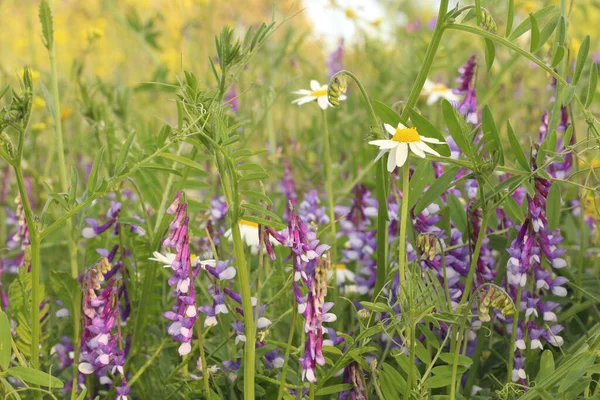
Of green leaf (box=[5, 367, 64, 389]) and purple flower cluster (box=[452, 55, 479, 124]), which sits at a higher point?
purple flower cluster (box=[452, 55, 479, 124])

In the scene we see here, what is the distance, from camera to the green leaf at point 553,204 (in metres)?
1.14

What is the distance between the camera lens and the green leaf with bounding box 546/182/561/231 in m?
1.14

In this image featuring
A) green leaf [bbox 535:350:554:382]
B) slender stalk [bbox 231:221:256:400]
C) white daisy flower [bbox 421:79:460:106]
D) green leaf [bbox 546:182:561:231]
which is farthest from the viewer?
white daisy flower [bbox 421:79:460:106]

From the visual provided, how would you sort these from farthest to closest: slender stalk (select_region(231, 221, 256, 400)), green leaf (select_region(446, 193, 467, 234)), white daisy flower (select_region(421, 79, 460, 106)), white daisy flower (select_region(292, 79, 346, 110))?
white daisy flower (select_region(421, 79, 460, 106)), white daisy flower (select_region(292, 79, 346, 110)), green leaf (select_region(446, 193, 467, 234)), slender stalk (select_region(231, 221, 256, 400))

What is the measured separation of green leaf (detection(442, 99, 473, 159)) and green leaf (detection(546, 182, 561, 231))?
0.63 ft

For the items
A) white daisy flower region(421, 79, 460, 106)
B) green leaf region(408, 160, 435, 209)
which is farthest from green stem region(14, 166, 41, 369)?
white daisy flower region(421, 79, 460, 106)

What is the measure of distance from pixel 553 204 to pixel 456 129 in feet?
0.75

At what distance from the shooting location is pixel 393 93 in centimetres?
263

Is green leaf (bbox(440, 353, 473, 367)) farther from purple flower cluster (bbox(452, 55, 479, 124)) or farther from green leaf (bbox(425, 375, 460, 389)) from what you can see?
purple flower cluster (bbox(452, 55, 479, 124))

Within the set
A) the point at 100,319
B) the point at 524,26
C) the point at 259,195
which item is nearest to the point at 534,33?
the point at 524,26

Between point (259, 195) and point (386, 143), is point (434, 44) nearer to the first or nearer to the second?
point (386, 143)

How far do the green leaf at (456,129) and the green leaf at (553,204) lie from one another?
19 cm

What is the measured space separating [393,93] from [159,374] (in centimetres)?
159

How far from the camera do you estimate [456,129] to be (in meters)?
1.03
